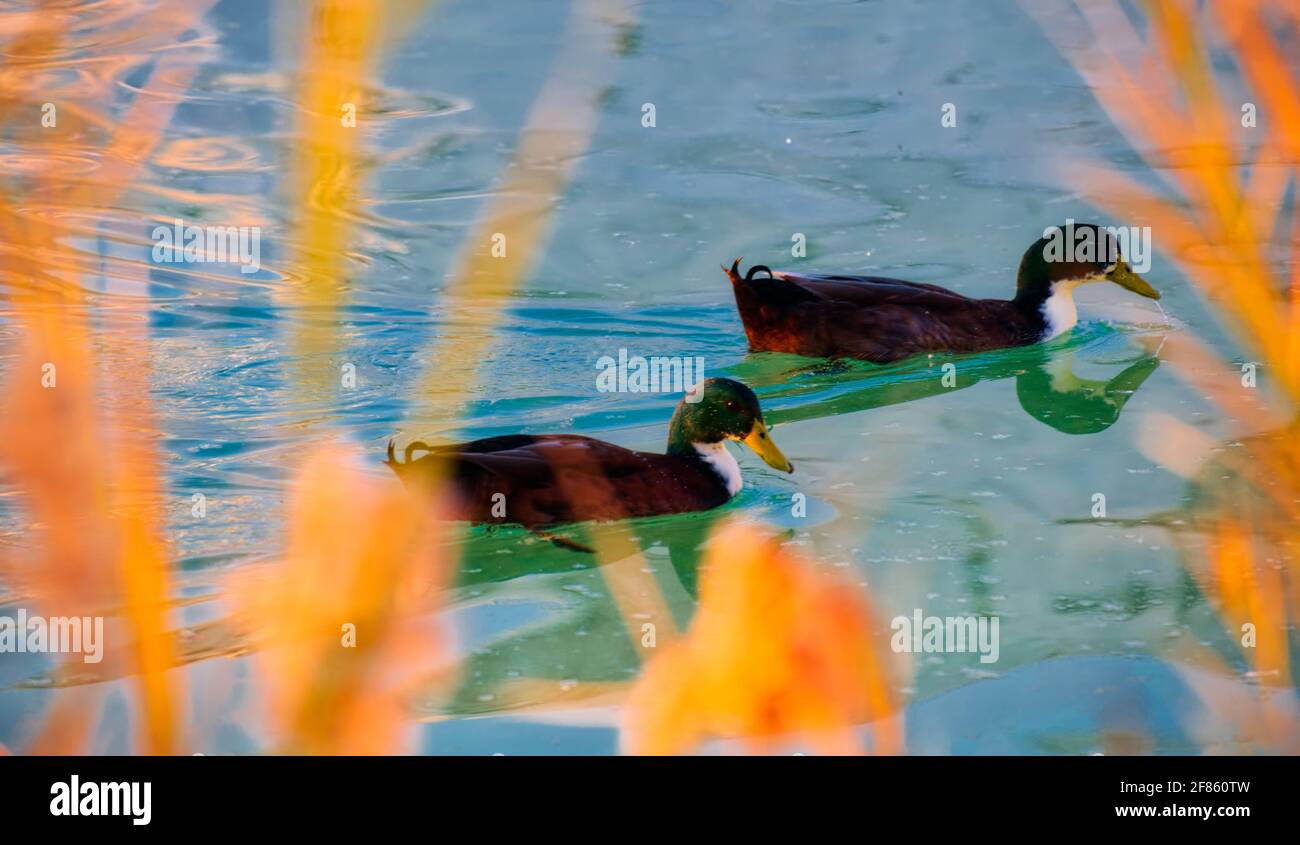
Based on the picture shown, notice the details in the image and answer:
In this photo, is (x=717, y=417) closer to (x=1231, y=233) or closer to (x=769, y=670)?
(x=769, y=670)

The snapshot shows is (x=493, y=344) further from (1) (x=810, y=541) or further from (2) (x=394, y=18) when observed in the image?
(2) (x=394, y=18)

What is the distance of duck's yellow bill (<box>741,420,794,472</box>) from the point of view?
6.87 metres

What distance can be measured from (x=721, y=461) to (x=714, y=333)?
255cm

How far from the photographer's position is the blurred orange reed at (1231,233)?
5.02 meters

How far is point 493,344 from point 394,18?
399 centimetres

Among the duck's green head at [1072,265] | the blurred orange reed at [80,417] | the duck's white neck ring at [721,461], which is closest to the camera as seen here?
the blurred orange reed at [80,417]

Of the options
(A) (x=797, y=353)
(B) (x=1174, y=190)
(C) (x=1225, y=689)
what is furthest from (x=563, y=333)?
(C) (x=1225, y=689)

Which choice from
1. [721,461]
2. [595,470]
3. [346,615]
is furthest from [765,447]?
[346,615]

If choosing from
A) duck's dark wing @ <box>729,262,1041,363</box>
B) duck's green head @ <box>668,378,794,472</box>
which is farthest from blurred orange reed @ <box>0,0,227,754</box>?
duck's dark wing @ <box>729,262,1041,363</box>

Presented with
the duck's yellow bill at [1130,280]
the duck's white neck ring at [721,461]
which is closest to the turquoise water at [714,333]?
the duck's white neck ring at [721,461]

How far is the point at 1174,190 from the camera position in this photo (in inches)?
407

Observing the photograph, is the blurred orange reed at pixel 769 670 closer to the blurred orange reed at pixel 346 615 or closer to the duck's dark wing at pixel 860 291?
the blurred orange reed at pixel 346 615

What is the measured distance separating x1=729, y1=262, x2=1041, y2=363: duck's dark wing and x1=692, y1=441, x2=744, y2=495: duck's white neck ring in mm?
1971

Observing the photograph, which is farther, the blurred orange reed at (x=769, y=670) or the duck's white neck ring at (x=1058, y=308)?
the duck's white neck ring at (x=1058, y=308)
